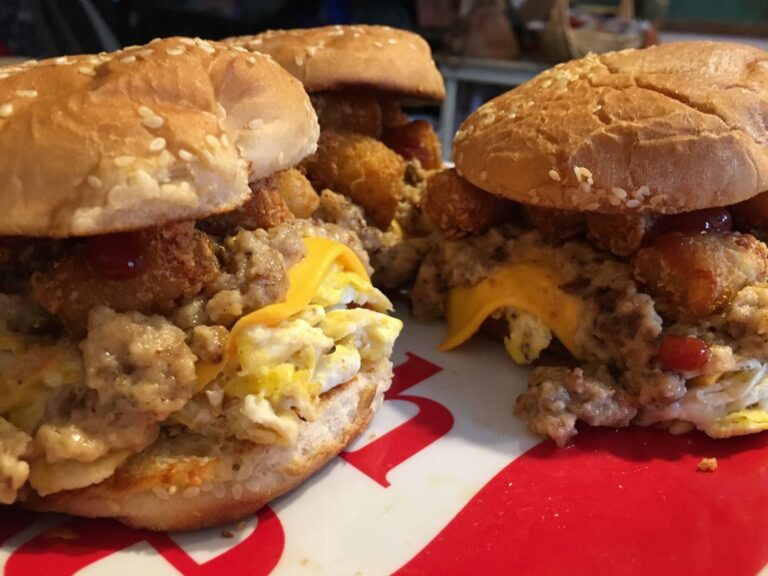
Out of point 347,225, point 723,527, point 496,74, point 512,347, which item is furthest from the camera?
point 496,74

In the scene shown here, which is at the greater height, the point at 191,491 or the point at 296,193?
the point at 296,193

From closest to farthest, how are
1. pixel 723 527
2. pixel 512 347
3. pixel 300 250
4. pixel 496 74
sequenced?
pixel 723 527 < pixel 300 250 < pixel 512 347 < pixel 496 74

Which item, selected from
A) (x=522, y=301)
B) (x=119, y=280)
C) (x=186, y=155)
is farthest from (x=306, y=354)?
(x=522, y=301)

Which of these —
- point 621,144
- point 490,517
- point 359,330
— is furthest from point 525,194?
point 490,517

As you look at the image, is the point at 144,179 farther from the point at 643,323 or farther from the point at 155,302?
the point at 643,323

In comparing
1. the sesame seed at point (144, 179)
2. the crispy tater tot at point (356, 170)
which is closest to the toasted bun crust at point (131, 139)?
the sesame seed at point (144, 179)

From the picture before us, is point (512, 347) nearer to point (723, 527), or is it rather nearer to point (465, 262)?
point (465, 262)
